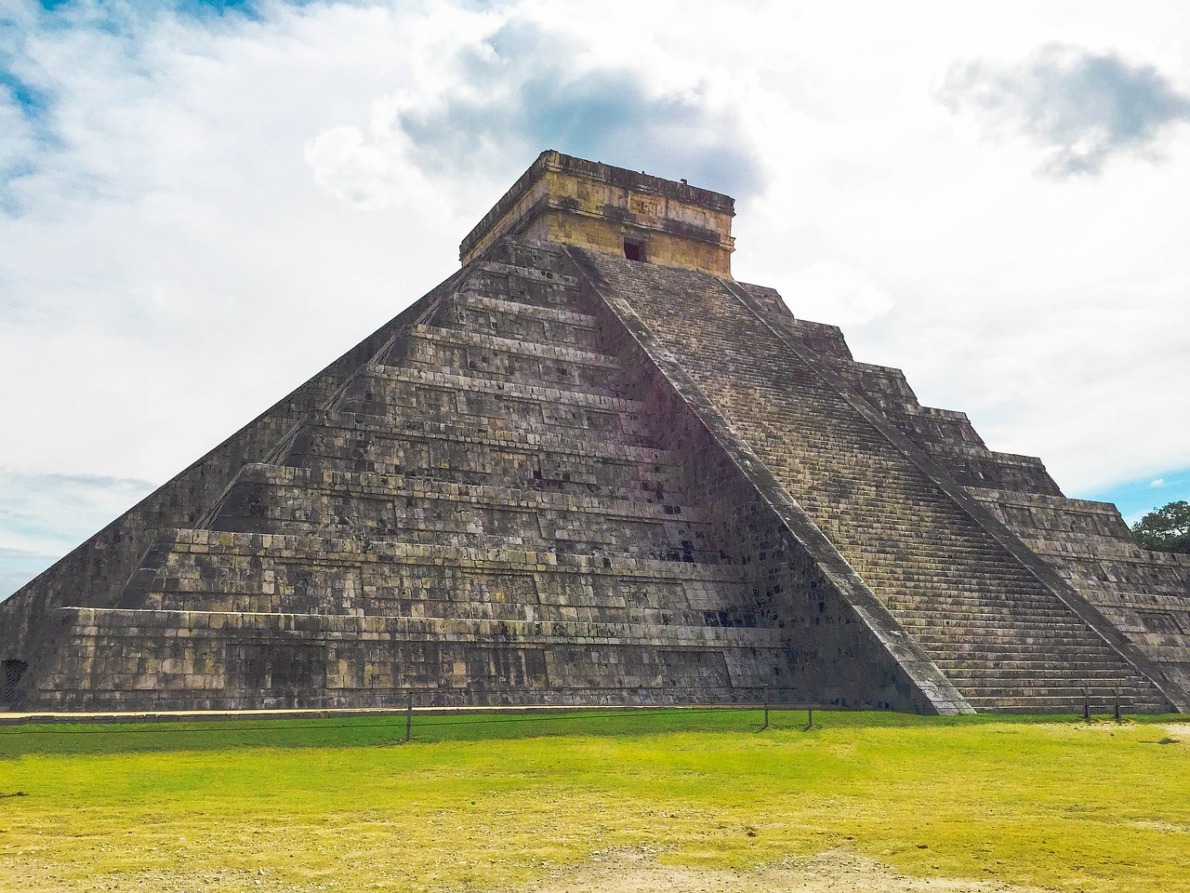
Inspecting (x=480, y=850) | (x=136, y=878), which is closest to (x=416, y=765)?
(x=480, y=850)

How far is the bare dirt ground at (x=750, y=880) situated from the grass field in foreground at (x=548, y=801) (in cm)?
19

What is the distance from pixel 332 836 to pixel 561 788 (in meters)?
2.23

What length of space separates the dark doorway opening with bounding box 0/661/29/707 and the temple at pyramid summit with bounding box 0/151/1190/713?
8 cm

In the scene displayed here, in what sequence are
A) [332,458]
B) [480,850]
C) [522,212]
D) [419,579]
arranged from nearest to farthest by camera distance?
[480,850] < [419,579] < [332,458] < [522,212]

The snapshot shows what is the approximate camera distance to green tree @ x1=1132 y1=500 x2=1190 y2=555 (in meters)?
28.4

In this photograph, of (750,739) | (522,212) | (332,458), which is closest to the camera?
(750,739)

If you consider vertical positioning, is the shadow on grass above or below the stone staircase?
below

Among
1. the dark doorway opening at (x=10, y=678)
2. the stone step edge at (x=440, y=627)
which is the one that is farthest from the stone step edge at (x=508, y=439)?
the dark doorway opening at (x=10, y=678)

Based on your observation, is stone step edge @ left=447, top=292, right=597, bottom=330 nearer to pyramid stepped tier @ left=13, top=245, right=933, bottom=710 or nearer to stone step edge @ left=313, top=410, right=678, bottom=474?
pyramid stepped tier @ left=13, top=245, right=933, bottom=710

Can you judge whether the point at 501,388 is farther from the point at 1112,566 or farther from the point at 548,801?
the point at 1112,566

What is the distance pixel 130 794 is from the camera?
777cm

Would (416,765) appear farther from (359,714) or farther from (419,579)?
(419,579)

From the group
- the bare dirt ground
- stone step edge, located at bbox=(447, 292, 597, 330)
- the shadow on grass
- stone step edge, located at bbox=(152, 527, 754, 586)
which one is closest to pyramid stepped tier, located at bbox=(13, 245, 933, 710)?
stone step edge, located at bbox=(152, 527, 754, 586)

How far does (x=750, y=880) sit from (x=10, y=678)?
13717 millimetres
